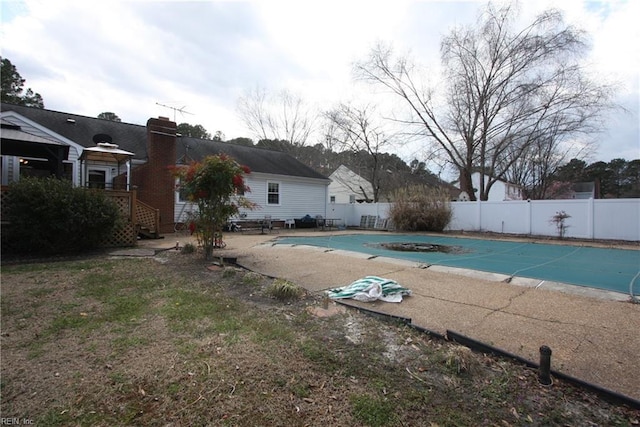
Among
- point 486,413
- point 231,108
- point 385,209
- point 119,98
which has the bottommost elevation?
point 486,413

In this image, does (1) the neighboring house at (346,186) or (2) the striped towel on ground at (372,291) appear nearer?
(2) the striped towel on ground at (372,291)

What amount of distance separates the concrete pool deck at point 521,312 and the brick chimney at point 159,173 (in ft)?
26.2

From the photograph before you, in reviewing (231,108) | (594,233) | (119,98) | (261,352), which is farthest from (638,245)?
(231,108)

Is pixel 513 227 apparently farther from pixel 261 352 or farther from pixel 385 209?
pixel 261 352

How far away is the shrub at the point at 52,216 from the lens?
23.4 feet

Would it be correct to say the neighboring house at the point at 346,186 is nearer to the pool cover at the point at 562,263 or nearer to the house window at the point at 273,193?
the house window at the point at 273,193

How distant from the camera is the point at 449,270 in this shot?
21.6 ft

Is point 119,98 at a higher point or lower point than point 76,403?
higher

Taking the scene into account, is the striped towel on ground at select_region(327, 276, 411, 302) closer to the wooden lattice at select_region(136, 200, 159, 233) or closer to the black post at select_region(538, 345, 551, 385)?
the black post at select_region(538, 345, 551, 385)

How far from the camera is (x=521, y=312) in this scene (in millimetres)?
4062

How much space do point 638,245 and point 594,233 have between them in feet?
5.45

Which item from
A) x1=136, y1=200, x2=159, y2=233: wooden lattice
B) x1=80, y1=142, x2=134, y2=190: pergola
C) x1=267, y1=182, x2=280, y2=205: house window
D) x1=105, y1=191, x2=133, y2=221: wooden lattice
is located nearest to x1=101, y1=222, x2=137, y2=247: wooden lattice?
x1=105, y1=191, x2=133, y2=221: wooden lattice

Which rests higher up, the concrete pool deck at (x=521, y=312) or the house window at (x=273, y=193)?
the house window at (x=273, y=193)

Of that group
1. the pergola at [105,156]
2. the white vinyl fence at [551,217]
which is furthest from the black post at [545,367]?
the white vinyl fence at [551,217]
